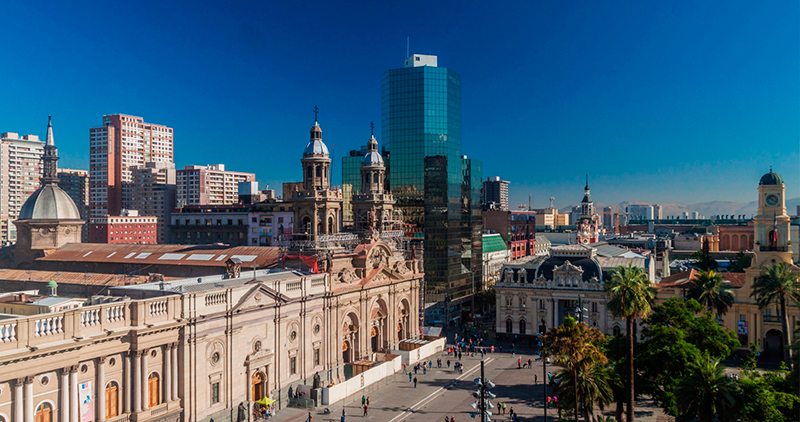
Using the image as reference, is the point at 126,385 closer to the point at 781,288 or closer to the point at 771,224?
the point at 781,288

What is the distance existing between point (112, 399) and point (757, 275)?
68.4 metres

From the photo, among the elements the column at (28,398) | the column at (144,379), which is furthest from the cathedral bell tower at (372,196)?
the column at (28,398)

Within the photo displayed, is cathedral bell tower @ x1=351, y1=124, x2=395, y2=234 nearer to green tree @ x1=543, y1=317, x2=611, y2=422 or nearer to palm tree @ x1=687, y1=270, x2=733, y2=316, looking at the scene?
palm tree @ x1=687, y1=270, x2=733, y2=316

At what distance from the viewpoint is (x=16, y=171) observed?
18812 cm

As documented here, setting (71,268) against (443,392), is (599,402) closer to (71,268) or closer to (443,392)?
(443,392)

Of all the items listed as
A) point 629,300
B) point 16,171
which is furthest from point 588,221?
point 16,171

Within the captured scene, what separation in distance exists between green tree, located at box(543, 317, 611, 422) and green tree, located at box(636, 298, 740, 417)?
22.4 ft

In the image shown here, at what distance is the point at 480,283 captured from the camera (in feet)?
358

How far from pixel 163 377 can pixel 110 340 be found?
18.8ft

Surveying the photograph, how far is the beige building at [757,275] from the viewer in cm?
6875

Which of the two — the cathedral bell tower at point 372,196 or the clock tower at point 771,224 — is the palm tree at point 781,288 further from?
the cathedral bell tower at point 372,196

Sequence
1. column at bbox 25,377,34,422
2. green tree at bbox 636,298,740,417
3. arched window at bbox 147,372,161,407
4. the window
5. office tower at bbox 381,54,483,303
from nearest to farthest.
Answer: column at bbox 25,377,34,422
arched window at bbox 147,372,161,407
green tree at bbox 636,298,740,417
the window
office tower at bbox 381,54,483,303

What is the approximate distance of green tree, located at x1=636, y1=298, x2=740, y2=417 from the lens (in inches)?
1779

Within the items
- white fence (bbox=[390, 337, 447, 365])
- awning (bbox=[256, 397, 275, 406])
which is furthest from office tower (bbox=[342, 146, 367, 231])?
awning (bbox=[256, 397, 275, 406])
